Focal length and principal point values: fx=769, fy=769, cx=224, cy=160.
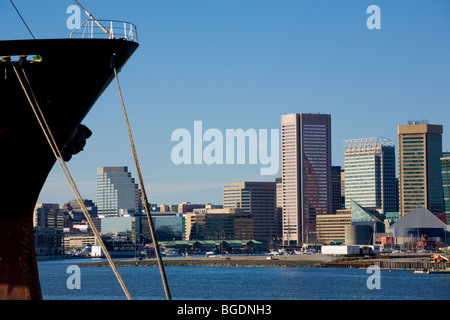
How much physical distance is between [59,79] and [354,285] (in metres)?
78.5

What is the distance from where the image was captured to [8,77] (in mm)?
25891

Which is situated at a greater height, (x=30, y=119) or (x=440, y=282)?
(x=30, y=119)

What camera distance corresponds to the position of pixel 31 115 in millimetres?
26516

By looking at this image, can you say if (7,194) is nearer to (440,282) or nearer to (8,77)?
(8,77)

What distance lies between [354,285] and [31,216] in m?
76.8

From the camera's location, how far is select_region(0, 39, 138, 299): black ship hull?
26172mm

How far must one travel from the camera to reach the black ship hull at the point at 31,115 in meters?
26.2
